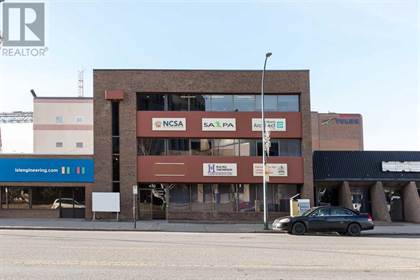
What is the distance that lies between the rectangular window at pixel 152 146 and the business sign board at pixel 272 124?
6.29 metres

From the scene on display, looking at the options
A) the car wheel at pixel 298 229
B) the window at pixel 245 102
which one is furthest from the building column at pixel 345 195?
the car wheel at pixel 298 229

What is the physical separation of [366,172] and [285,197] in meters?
6.32

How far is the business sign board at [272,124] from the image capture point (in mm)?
33375

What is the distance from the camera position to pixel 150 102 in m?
33.7

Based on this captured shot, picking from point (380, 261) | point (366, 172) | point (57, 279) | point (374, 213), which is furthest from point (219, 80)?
point (57, 279)

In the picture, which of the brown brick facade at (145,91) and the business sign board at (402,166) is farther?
the business sign board at (402,166)

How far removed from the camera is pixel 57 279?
31.0 ft

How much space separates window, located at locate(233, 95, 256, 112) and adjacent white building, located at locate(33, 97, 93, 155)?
26.2m

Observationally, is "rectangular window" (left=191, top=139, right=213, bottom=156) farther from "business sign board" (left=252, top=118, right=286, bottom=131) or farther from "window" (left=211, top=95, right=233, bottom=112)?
"business sign board" (left=252, top=118, right=286, bottom=131)

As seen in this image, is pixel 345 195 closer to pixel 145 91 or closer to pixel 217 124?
pixel 217 124

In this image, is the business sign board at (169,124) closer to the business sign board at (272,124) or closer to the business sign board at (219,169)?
the business sign board at (219,169)

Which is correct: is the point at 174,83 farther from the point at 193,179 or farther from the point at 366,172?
the point at 366,172

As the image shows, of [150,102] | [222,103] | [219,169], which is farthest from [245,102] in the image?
[150,102]

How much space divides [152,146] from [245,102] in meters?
6.98
